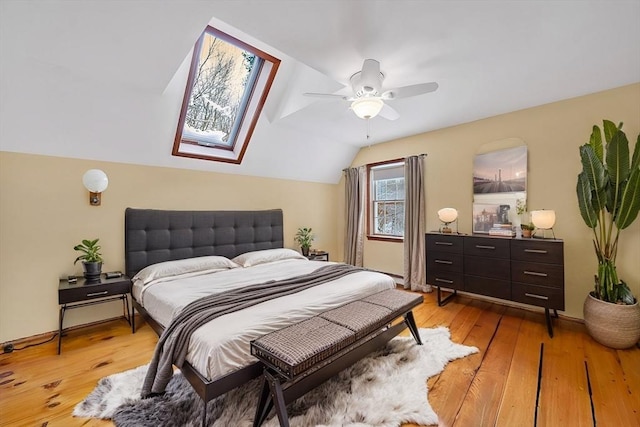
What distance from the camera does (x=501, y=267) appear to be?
123 inches

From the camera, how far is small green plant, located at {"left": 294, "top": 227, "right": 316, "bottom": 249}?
15.7 ft

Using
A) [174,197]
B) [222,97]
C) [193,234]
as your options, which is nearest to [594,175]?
[222,97]

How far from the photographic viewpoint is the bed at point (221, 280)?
160 cm

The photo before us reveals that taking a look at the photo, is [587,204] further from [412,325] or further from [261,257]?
[261,257]

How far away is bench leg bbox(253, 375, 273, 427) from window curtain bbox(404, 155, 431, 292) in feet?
10.7

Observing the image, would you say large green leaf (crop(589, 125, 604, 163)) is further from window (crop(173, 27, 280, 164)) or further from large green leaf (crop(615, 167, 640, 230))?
window (crop(173, 27, 280, 164))

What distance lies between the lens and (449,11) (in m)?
1.91

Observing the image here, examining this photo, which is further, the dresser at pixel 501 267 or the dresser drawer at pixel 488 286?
the dresser drawer at pixel 488 286

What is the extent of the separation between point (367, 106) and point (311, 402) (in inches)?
91.7

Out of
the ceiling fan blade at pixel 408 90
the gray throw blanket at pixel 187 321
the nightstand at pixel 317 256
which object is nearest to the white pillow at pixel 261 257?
the nightstand at pixel 317 256

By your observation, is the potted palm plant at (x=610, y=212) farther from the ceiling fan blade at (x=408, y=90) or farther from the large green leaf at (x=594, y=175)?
the ceiling fan blade at (x=408, y=90)

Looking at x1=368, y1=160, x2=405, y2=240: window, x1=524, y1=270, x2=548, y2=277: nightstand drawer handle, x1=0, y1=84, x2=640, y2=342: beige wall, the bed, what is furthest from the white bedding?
x1=368, y1=160, x2=405, y2=240: window

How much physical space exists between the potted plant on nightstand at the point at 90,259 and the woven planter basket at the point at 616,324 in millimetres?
5033

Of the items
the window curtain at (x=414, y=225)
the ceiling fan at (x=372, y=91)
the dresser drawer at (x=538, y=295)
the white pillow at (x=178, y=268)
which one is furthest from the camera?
the window curtain at (x=414, y=225)
